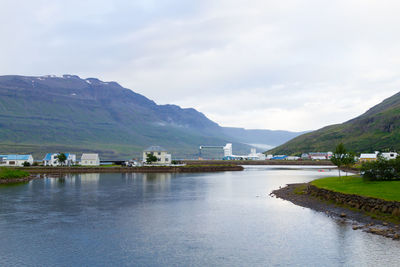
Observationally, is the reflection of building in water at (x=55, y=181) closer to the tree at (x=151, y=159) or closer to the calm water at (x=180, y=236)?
the calm water at (x=180, y=236)

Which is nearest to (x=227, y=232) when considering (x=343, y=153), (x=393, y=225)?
(x=393, y=225)

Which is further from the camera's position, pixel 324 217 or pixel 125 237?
pixel 324 217

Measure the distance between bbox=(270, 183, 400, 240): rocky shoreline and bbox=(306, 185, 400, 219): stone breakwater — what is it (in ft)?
1.40

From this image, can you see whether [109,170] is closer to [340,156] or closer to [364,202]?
[340,156]

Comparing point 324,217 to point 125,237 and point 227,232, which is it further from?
point 125,237

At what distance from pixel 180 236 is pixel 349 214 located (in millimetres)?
20473

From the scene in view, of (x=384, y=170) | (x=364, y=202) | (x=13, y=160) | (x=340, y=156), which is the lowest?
(x=364, y=202)

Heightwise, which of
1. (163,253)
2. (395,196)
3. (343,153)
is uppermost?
(343,153)

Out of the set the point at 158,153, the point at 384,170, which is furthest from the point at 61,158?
the point at 384,170

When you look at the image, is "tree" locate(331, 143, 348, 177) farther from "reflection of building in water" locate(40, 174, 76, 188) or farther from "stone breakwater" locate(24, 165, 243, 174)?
"stone breakwater" locate(24, 165, 243, 174)

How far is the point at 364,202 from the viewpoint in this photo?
→ 42844 millimetres

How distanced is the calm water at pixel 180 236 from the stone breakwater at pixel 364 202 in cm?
433

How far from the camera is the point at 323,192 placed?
5619 cm

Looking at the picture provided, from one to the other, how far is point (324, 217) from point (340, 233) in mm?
8152
